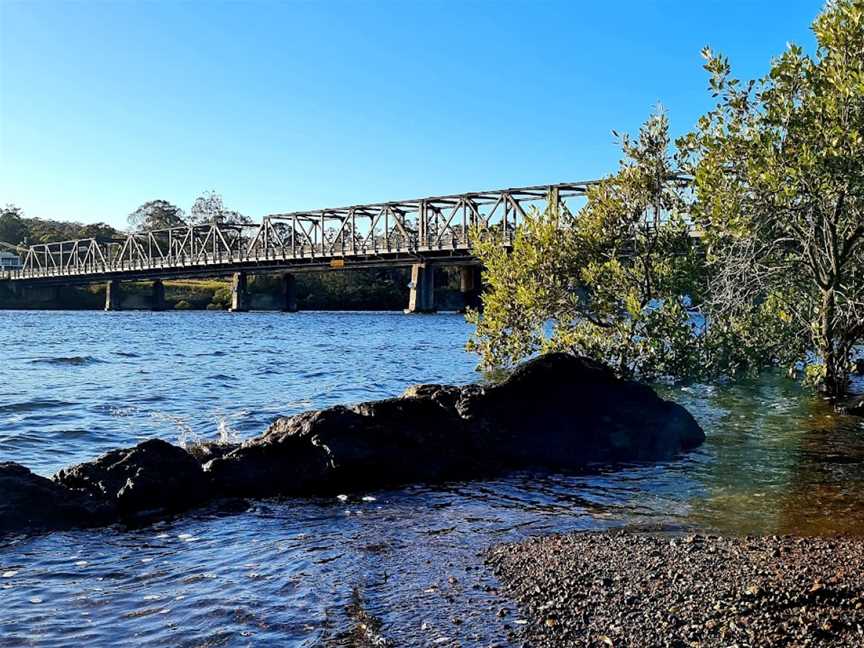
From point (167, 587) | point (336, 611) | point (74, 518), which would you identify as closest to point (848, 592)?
point (336, 611)

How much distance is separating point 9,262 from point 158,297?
155ft

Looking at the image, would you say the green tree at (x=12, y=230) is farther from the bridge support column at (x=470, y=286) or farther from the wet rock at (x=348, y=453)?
the wet rock at (x=348, y=453)

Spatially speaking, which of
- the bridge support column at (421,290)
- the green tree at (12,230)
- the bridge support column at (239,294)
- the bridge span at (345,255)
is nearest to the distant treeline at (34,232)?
the green tree at (12,230)

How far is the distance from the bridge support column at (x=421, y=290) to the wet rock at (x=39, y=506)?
89023mm

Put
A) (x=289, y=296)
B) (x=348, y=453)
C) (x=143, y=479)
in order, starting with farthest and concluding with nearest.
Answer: (x=289, y=296)
(x=348, y=453)
(x=143, y=479)

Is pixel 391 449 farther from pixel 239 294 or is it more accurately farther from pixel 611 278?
pixel 239 294

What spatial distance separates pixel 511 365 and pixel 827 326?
29.2ft

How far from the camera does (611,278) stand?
20.4 m

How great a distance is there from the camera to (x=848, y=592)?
6.03 m

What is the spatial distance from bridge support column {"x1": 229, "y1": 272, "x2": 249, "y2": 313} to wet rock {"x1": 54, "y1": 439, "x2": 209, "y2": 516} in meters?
112

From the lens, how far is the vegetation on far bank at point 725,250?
1426 centimetres

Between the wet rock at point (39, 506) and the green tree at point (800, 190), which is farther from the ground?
the green tree at point (800, 190)

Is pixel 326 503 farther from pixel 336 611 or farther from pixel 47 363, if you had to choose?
pixel 47 363

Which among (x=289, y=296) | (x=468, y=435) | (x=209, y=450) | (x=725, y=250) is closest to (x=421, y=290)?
(x=289, y=296)
